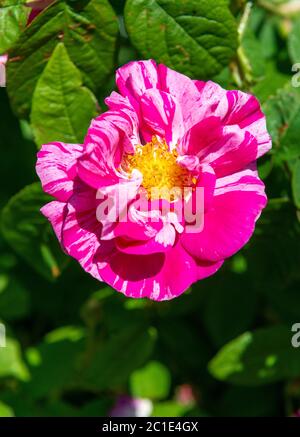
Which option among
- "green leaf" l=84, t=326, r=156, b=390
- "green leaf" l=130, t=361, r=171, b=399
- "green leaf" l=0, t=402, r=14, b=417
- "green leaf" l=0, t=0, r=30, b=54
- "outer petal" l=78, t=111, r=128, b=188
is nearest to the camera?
"outer petal" l=78, t=111, r=128, b=188

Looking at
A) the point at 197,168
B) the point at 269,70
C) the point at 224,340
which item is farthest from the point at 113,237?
the point at 224,340

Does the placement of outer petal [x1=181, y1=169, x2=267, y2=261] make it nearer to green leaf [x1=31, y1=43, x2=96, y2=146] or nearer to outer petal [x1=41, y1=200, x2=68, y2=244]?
outer petal [x1=41, y1=200, x2=68, y2=244]

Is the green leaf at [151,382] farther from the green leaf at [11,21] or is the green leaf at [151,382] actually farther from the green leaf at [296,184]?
the green leaf at [11,21]

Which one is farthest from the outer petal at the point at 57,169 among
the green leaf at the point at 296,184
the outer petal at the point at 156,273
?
the green leaf at the point at 296,184

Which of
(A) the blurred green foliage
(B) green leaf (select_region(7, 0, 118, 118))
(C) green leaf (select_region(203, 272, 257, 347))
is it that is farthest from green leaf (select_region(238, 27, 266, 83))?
(C) green leaf (select_region(203, 272, 257, 347))

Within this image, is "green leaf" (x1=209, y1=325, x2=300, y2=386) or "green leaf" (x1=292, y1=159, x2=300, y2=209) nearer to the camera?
"green leaf" (x1=292, y1=159, x2=300, y2=209)

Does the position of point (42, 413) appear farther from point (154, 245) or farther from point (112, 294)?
point (154, 245)

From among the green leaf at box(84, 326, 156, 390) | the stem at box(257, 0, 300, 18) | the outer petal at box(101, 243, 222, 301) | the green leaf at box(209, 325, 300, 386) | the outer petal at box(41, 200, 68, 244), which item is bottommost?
the green leaf at box(84, 326, 156, 390)
